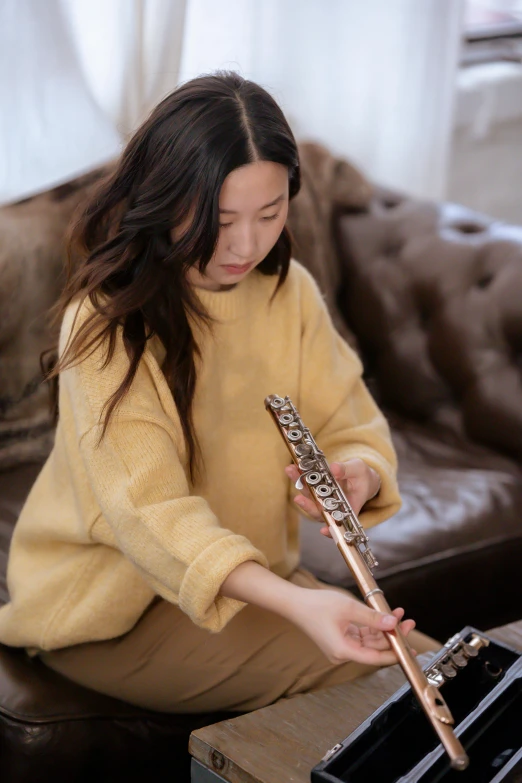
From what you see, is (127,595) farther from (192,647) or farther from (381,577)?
(381,577)

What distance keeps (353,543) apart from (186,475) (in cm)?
36

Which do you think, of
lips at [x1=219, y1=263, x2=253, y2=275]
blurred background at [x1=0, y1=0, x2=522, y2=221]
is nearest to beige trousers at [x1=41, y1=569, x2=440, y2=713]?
lips at [x1=219, y1=263, x2=253, y2=275]

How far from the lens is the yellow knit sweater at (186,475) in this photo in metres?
1.16

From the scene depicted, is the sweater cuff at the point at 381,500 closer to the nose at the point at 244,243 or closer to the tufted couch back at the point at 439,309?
the nose at the point at 244,243

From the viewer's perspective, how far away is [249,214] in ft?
3.84

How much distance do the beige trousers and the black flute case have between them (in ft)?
0.76

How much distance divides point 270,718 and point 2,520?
0.72 metres

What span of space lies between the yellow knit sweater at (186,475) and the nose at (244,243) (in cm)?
18

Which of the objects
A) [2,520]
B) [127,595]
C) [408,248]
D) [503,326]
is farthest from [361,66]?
[127,595]

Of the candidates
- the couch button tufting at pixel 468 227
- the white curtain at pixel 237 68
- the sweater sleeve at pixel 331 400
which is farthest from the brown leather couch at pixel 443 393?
the white curtain at pixel 237 68

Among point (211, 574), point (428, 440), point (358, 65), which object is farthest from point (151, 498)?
point (358, 65)

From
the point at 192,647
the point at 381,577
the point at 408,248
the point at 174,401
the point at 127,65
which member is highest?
the point at 127,65

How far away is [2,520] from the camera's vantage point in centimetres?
172

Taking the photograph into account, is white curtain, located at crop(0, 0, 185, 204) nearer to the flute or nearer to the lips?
the lips
